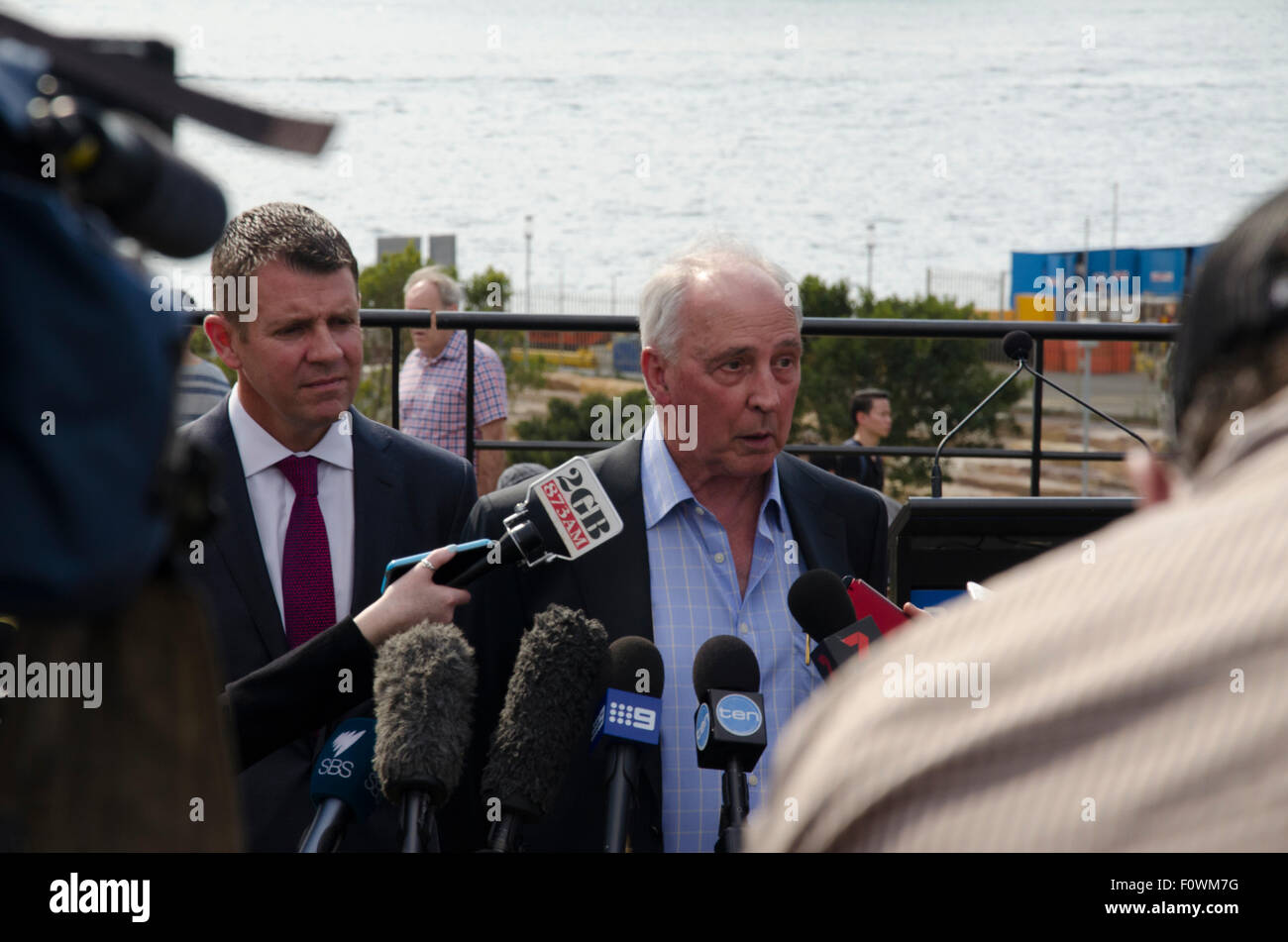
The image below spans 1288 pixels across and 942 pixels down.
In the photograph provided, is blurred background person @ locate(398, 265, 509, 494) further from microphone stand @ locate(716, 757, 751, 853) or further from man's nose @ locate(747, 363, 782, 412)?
microphone stand @ locate(716, 757, 751, 853)

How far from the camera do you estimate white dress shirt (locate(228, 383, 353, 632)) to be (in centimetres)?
271

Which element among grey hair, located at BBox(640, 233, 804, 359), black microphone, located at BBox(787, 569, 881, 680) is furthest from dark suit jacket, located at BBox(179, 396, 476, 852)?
black microphone, located at BBox(787, 569, 881, 680)

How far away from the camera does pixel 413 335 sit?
6758mm

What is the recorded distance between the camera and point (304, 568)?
2691 millimetres

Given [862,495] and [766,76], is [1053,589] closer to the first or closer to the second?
[862,495]

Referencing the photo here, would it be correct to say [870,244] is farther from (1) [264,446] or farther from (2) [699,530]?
(1) [264,446]

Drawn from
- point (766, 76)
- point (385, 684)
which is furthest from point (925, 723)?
point (766, 76)

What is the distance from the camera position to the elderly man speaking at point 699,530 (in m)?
2.55

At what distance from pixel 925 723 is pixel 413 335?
628cm

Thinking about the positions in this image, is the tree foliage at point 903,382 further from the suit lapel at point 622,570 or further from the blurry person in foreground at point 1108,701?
the blurry person in foreground at point 1108,701

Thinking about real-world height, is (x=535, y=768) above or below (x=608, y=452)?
below

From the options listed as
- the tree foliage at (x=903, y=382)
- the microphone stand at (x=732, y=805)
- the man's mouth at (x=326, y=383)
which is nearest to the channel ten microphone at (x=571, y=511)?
the man's mouth at (x=326, y=383)

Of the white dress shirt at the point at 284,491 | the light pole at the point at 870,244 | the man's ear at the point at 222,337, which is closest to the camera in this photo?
the white dress shirt at the point at 284,491
